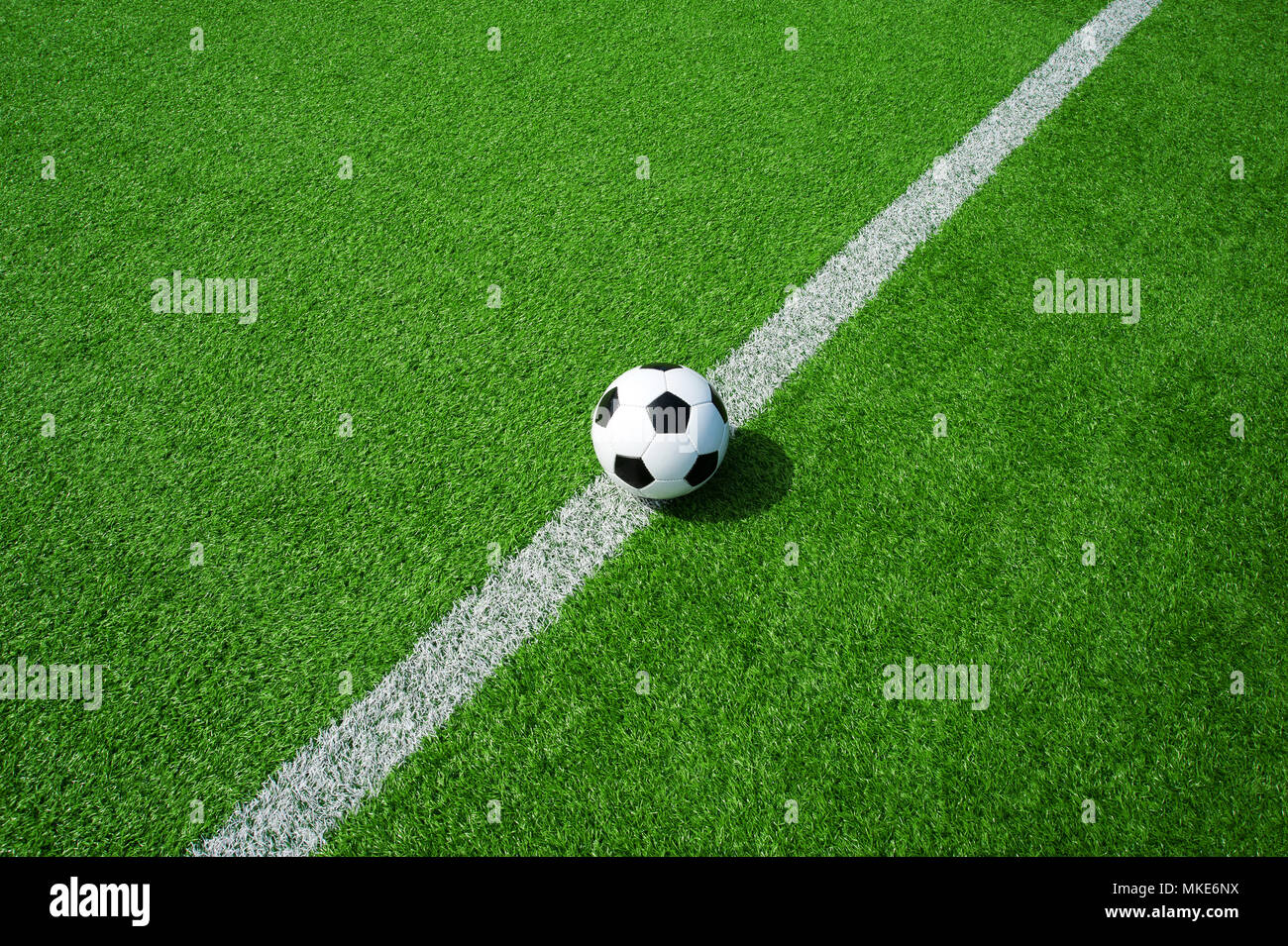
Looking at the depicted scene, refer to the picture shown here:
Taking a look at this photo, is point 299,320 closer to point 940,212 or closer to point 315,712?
point 315,712

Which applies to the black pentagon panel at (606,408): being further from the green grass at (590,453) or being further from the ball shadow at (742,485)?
the ball shadow at (742,485)

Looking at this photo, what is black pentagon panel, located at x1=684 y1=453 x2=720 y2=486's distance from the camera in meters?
2.51

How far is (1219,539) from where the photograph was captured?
267cm

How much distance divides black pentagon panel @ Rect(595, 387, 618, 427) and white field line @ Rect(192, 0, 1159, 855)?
0.29 meters

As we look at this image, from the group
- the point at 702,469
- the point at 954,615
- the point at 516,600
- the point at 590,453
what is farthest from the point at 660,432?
the point at 954,615

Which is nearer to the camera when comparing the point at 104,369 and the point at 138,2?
the point at 104,369

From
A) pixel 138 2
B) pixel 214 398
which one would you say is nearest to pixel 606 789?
pixel 214 398

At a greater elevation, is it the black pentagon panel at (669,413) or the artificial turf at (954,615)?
the black pentagon panel at (669,413)

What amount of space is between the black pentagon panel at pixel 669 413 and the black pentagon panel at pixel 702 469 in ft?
0.42

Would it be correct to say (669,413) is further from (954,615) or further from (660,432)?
(954,615)

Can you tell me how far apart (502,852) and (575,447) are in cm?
144

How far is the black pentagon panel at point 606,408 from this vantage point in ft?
8.37

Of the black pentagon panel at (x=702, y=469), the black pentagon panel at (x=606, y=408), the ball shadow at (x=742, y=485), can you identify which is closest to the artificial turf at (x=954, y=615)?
the ball shadow at (x=742, y=485)
